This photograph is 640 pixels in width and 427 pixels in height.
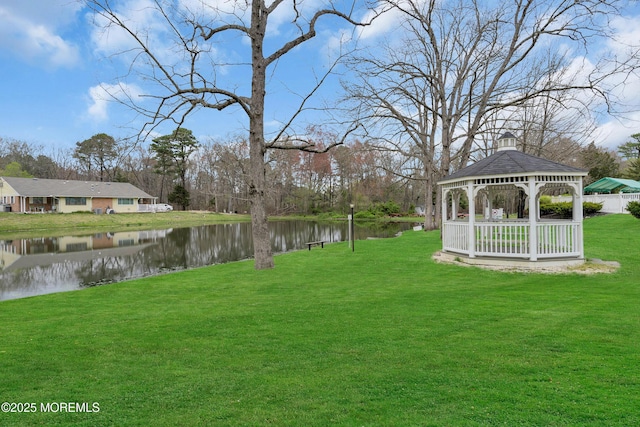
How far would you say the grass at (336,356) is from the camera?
2666 millimetres

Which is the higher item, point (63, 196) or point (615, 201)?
point (63, 196)

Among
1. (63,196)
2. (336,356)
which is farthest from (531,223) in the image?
(63,196)

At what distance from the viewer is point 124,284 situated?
9023mm

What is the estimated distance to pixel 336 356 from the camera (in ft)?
12.2

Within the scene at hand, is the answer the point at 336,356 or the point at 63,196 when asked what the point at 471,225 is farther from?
the point at 63,196

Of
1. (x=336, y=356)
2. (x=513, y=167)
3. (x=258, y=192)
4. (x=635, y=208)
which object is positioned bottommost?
(x=336, y=356)

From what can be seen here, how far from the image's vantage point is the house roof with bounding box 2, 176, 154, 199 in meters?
39.2

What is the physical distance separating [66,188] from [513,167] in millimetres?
46418

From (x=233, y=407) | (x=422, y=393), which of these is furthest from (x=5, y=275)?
(x=422, y=393)

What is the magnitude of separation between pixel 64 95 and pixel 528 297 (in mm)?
15572

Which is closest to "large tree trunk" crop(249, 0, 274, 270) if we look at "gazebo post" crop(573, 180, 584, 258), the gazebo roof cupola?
the gazebo roof cupola

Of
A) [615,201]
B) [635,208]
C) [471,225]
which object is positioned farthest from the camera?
[615,201]

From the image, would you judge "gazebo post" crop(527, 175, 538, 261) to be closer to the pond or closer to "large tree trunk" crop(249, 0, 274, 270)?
"large tree trunk" crop(249, 0, 274, 270)

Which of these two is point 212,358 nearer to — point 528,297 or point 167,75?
point 528,297
